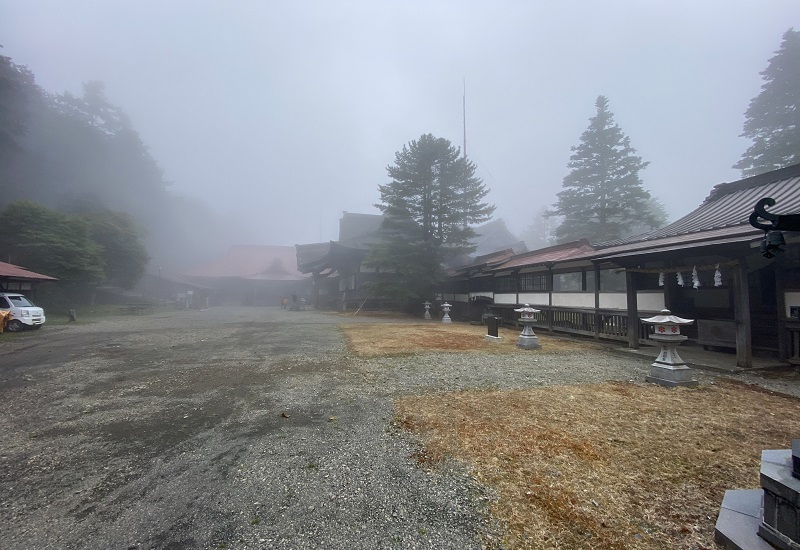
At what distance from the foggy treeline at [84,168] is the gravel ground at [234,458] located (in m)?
32.9

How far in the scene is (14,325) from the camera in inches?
516

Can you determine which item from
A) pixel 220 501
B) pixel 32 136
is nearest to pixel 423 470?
pixel 220 501

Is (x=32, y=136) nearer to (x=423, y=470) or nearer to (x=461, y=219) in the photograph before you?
(x=461, y=219)

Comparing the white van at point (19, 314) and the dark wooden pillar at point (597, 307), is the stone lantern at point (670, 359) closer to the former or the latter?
the dark wooden pillar at point (597, 307)

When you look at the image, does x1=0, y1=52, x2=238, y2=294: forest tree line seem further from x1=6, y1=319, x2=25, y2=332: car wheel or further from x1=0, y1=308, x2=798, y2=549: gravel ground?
x1=0, y1=308, x2=798, y2=549: gravel ground

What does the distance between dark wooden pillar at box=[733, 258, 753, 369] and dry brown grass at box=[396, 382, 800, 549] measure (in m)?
1.91

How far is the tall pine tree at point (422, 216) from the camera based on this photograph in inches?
785

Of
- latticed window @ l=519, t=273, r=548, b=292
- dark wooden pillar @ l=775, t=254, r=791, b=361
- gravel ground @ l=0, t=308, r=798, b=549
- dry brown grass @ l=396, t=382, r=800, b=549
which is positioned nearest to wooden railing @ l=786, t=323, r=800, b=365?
dark wooden pillar @ l=775, t=254, r=791, b=361

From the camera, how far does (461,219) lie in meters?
20.9

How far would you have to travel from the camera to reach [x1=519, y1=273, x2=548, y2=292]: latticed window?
44.9ft

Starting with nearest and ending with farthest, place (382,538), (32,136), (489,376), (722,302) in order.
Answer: (382,538) < (489,376) < (722,302) < (32,136)

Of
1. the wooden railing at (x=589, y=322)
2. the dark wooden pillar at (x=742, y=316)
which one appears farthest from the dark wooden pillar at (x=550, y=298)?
the dark wooden pillar at (x=742, y=316)

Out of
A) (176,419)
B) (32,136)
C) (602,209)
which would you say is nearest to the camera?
(176,419)

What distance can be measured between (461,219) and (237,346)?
1544 centimetres
